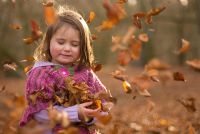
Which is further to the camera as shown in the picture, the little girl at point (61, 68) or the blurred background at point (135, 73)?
the blurred background at point (135, 73)

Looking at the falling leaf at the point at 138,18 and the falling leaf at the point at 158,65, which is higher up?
the falling leaf at the point at 138,18

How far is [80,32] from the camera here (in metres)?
3.46

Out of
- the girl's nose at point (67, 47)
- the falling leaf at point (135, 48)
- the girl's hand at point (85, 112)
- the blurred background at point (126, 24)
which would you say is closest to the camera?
the falling leaf at point (135, 48)

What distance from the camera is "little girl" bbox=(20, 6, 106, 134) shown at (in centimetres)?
334

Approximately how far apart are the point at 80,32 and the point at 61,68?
296 mm

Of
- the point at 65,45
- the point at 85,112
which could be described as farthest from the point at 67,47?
the point at 85,112

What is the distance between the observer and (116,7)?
293 cm

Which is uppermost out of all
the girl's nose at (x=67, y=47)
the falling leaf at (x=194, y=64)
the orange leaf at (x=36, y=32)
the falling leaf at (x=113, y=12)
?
the falling leaf at (x=113, y=12)

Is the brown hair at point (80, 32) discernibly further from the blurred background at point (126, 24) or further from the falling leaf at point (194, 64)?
the blurred background at point (126, 24)

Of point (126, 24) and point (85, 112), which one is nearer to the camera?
point (85, 112)

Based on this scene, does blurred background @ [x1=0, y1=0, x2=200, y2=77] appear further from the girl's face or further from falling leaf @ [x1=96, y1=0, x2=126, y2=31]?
falling leaf @ [x1=96, y1=0, x2=126, y2=31]

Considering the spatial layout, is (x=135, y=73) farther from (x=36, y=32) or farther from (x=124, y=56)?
(x=124, y=56)

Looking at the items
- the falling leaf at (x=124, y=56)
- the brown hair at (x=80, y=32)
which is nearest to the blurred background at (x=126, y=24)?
the brown hair at (x=80, y=32)

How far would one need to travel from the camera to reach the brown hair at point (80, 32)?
3469 millimetres
